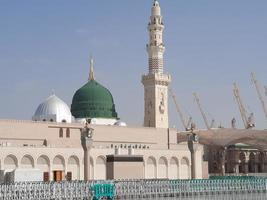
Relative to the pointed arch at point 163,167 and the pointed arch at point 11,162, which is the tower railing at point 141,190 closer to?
the pointed arch at point 11,162

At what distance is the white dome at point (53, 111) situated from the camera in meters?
58.8

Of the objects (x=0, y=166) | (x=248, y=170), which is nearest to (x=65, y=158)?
(x=0, y=166)

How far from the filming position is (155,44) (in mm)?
65375

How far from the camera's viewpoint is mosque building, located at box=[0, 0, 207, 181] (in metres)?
43.8

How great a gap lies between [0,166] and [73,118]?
66.9 feet

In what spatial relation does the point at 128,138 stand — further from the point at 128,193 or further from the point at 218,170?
the point at 128,193

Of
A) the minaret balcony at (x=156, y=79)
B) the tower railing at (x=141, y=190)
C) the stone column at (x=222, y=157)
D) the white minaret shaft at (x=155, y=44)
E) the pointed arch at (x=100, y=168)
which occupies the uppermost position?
the white minaret shaft at (x=155, y=44)

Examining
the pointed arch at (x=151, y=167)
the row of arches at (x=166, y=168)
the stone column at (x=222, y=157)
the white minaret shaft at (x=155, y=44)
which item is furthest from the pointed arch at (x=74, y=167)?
the stone column at (x=222, y=157)

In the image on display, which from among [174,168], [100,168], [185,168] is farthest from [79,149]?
[185,168]

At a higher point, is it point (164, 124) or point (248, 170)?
point (164, 124)

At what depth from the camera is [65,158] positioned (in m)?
48.7

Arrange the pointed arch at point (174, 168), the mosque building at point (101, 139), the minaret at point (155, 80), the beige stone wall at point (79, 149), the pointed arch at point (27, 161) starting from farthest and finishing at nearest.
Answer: the minaret at point (155, 80)
the pointed arch at point (174, 168)
the beige stone wall at point (79, 149)
the pointed arch at point (27, 161)
the mosque building at point (101, 139)

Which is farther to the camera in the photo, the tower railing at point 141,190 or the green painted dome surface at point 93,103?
the green painted dome surface at point 93,103

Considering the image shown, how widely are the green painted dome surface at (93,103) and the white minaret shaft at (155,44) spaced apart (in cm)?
604
